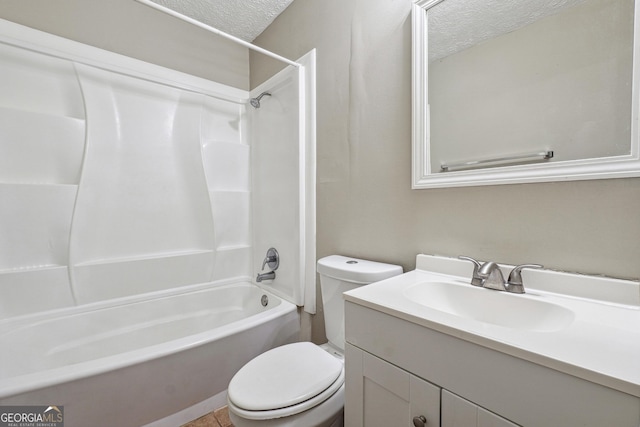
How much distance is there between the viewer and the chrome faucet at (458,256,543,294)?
0.82 metres

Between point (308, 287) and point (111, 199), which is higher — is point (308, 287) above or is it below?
below

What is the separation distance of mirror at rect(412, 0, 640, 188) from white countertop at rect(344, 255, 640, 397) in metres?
0.32

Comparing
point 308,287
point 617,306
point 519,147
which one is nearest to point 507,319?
point 617,306

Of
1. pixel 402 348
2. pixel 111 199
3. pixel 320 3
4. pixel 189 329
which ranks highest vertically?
pixel 320 3

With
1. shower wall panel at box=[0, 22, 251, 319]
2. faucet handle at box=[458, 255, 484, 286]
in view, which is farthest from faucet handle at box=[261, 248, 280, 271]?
faucet handle at box=[458, 255, 484, 286]

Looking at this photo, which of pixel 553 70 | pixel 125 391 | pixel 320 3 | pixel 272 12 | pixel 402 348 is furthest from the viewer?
pixel 272 12

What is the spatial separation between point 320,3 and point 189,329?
2251 millimetres

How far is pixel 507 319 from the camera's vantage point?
2.68ft

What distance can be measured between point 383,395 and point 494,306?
446 mm

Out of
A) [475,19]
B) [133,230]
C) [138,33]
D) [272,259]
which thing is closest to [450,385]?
[475,19]

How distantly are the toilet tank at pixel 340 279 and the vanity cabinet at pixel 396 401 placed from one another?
338mm

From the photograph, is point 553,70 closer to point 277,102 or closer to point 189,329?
point 277,102

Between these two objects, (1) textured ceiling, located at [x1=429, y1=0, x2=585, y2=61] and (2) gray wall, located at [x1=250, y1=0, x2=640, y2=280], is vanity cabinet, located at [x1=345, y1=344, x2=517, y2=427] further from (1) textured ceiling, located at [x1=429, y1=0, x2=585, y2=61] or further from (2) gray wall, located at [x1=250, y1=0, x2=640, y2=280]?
(1) textured ceiling, located at [x1=429, y1=0, x2=585, y2=61]

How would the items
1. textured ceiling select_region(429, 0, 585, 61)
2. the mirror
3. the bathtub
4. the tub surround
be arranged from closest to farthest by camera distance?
the mirror < textured ceiling select_region(429, 0, 585, 61) < the bathtub < the tub surround
